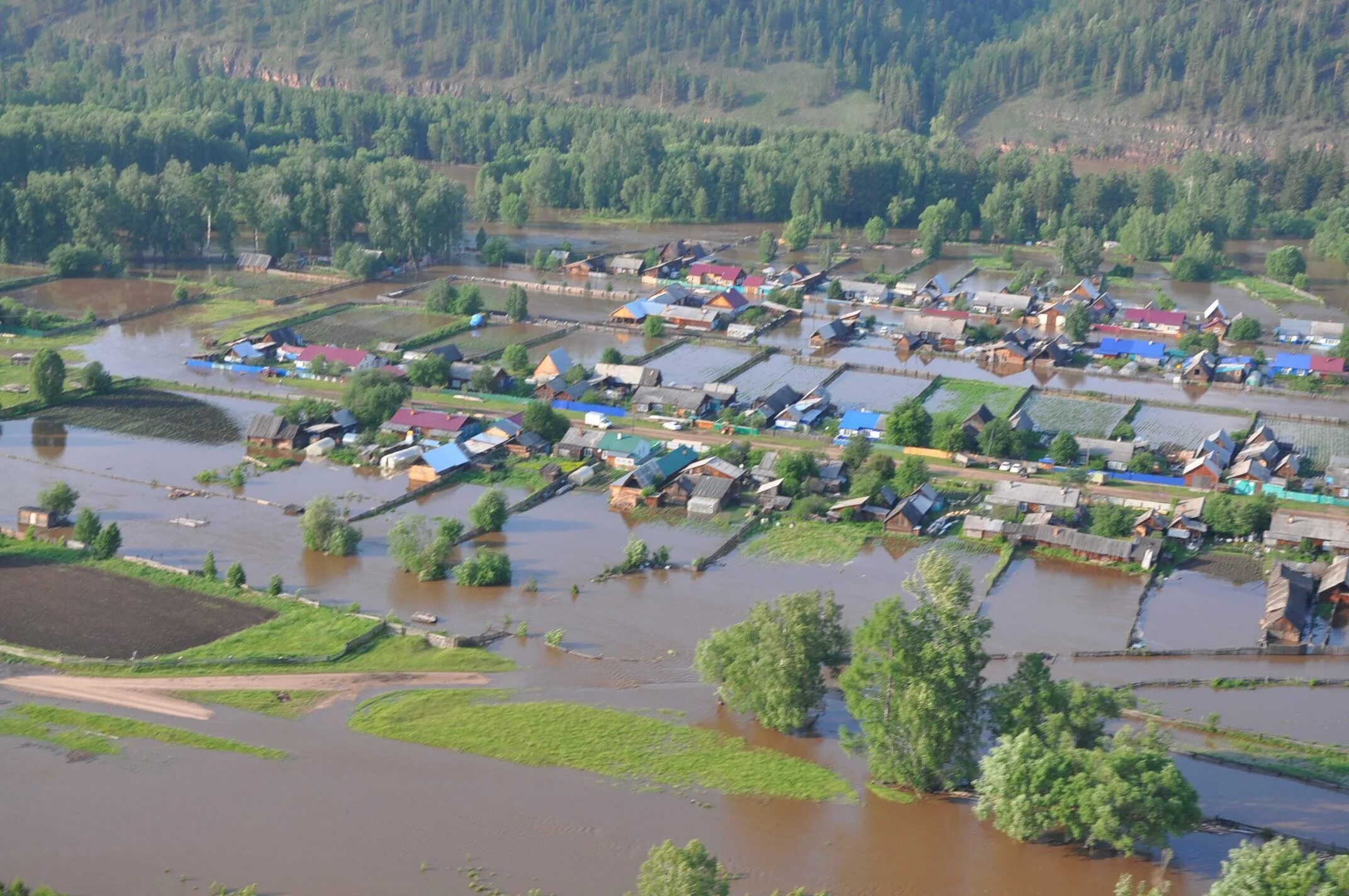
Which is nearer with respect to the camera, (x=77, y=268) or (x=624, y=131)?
(x=77, y=268)

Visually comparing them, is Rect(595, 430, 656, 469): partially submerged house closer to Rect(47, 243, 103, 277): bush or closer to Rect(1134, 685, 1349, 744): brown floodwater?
Rect(1134, 685, 1349, 744): brown floodwater

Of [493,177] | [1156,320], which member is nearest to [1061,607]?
[1156,320]

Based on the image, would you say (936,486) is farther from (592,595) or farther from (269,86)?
(269,86)

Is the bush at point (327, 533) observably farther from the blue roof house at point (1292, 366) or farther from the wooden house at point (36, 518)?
the blue roof house at point (1292, 366)

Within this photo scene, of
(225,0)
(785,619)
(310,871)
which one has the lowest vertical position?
(310,871)

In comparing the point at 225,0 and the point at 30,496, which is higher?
the point at 225,0

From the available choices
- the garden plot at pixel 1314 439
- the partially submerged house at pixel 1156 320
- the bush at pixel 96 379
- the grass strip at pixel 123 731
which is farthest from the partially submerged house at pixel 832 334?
the grass strip at pixel 123 731

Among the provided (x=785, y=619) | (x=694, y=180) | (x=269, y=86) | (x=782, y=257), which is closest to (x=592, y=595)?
(x=785, y=619)
